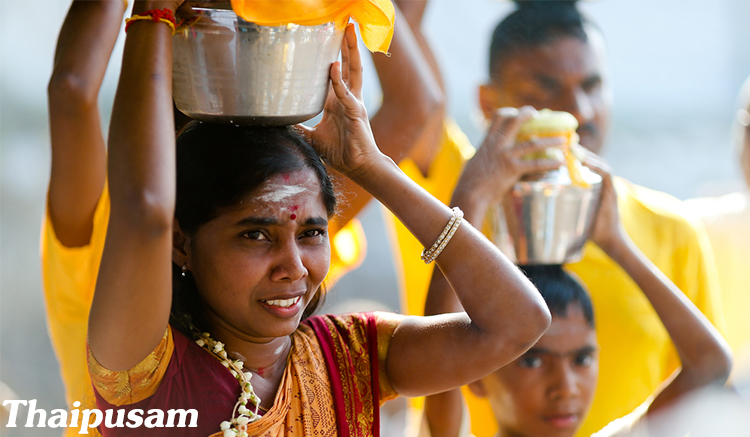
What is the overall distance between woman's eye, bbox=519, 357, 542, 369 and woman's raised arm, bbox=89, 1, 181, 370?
2.79 feet

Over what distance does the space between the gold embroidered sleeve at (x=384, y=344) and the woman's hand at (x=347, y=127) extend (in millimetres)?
237

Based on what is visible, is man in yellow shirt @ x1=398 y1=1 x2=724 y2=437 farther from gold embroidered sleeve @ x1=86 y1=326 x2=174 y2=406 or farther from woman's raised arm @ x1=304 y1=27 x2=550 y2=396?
gold embroidered sleeve @ x1=86 y1=326 x2=174 y2=406

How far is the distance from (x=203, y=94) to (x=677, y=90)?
186 centimetres

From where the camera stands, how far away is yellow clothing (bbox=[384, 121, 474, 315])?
1.52 m

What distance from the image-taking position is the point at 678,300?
4.58 feet

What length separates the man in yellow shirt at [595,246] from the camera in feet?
4.95

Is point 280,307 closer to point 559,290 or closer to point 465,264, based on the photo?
point 465,264

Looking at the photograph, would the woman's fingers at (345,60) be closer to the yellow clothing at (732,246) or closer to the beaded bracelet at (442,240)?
the beaded bracelet at (442,240)

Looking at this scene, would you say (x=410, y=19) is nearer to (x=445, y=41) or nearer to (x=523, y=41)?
(x=523, y=41)

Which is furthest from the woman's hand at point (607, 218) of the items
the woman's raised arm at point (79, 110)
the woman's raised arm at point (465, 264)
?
the woman's raised arm at point (79, 110)

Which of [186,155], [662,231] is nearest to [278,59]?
[186,155]

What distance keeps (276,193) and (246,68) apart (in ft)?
0.60

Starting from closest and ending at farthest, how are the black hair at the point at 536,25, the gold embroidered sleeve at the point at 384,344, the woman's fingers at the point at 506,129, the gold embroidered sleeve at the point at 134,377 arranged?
the gold embroidered sleeve at the point at 134,377 < the gold embroidered sleeve at the point at 384,344 < the woman's fingers at the point at 506,129 < the black hair at the point at 536,25

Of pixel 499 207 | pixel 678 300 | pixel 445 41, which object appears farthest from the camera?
pixel 445 41
